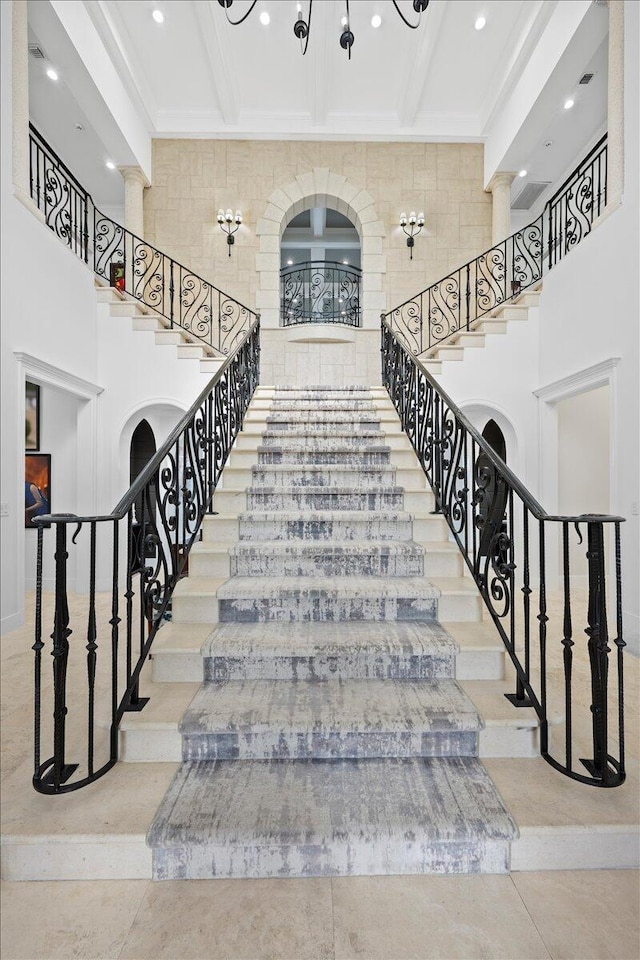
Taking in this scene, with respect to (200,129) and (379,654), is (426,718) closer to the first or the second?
(379,654)

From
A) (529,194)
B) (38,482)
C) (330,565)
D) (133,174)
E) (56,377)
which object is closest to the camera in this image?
(330,565)

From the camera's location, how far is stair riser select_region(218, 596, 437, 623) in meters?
2.80

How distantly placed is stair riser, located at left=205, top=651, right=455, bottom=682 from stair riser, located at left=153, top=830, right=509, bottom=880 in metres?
0.81

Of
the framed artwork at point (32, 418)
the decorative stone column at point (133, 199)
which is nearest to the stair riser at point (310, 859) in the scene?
the framed artwork at point (32, 418)

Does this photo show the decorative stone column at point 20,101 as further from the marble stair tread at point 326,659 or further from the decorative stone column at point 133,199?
the marble stair tread at point 326,659

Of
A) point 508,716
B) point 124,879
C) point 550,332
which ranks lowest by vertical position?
point 124,879

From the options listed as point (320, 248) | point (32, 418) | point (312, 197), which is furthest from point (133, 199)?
point (320, 248)

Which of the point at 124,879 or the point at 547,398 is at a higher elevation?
the point at 547,398

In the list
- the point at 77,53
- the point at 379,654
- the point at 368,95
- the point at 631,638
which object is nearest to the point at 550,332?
the point at 631,638

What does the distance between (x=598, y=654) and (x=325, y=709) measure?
112 centimetres

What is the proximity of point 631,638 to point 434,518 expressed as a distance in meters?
2.11

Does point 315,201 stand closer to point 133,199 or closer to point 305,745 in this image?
point 133,199

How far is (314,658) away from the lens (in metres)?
2.42

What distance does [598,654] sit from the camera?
1895 millimetres
